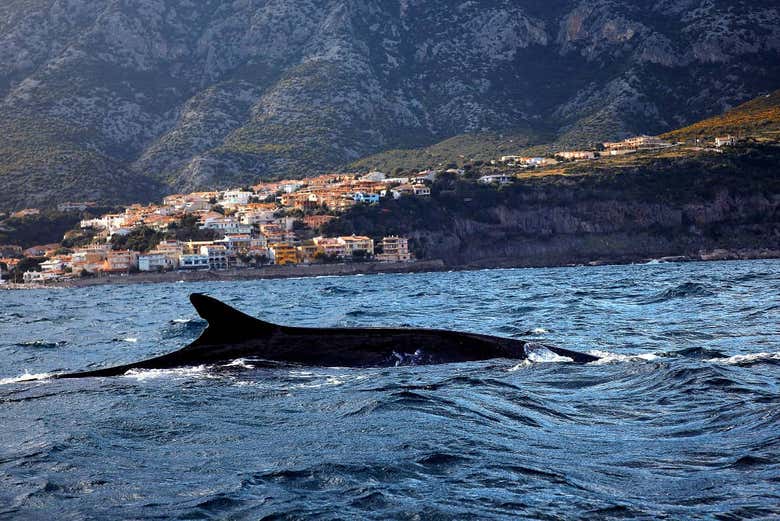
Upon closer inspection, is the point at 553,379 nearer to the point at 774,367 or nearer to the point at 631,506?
the point at 774,367

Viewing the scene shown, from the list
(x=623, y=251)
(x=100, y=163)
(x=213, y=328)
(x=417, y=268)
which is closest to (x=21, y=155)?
(x=100, y=163)

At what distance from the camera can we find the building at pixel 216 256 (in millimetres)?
141438

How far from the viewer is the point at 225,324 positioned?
17.6m

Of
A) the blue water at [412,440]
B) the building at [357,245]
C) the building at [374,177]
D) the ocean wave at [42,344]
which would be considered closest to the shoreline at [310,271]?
the building at [357,245]

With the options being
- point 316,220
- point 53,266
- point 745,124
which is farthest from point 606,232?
point 53,266

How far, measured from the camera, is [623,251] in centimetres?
13875

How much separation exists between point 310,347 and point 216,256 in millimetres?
126462

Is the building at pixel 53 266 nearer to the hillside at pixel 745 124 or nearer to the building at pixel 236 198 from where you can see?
the building at pixel 236 198

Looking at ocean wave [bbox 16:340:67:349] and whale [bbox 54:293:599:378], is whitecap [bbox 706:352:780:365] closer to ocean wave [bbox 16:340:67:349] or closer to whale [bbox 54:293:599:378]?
whale [bbox 54:293:599:378]

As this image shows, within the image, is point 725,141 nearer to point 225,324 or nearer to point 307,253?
point 307,253

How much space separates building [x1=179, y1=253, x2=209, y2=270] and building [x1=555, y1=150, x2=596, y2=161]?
6939 cm

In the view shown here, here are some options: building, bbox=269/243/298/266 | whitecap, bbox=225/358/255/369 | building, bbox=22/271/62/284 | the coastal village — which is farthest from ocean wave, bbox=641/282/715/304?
building, bbox=22/271/62/284

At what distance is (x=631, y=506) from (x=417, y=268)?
423 ft

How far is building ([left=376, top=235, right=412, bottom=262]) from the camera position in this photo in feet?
463
